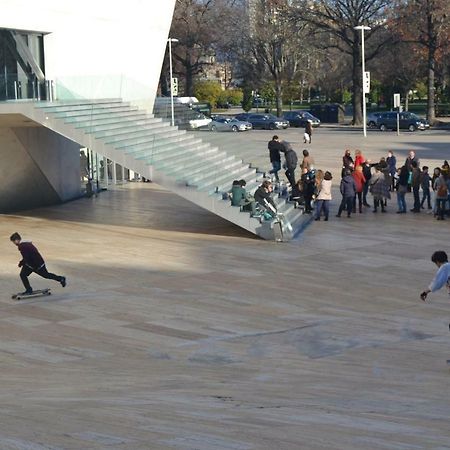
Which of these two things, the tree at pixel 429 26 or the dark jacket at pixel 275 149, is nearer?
the dark jacket at pixel 275 149

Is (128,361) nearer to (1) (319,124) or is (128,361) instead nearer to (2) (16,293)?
(2) (16,293)

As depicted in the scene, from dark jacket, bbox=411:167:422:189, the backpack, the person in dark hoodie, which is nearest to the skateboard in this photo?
the person in dark hoodie

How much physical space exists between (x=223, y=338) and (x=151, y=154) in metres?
10.5

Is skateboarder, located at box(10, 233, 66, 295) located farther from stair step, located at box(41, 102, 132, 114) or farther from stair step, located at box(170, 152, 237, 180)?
stair step, located at box(41, 102, 132, 114)

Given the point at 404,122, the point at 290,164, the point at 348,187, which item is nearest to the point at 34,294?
the point at 348,187

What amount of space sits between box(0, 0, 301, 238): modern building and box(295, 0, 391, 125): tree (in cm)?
3457

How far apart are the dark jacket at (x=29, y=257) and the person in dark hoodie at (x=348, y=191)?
1085 centimetres

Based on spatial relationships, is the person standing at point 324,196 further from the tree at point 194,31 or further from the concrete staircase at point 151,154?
the tree at point 194,31

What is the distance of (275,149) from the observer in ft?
96.9

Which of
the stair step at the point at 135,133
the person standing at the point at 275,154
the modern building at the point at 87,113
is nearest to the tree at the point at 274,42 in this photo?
the modern building at the point at 87,113

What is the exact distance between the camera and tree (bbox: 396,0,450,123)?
64438 millimetres

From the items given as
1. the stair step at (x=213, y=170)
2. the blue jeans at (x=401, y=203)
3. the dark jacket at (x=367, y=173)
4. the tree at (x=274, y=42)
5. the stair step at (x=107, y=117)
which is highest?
the tree at (x=274, y=42)

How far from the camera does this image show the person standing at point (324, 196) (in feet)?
86.3

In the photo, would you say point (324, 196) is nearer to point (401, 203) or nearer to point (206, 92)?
point (401, 203)
